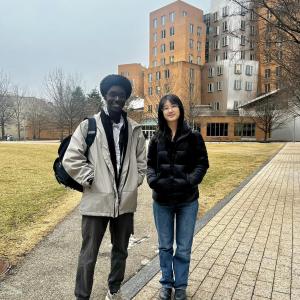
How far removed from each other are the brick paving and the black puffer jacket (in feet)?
3.42

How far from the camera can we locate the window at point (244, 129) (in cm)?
6318

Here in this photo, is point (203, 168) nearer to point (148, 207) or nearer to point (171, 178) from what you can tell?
point (171, 178)

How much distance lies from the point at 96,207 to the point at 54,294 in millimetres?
1196

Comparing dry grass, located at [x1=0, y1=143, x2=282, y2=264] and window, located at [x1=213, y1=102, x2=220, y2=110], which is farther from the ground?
window, located at [x1=213, y1=102, x2=220, y2=110]

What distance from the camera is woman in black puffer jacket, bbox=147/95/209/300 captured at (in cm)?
321

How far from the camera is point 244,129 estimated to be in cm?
6359

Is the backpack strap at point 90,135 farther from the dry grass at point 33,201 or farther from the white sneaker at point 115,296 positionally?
the dry grass at point 33,201

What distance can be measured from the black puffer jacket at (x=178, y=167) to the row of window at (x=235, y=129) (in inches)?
2440

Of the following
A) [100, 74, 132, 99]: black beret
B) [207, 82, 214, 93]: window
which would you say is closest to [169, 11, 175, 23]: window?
[207, 82, 214, 93]: window

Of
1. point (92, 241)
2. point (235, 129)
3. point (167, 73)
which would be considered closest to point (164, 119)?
point (92, 241)

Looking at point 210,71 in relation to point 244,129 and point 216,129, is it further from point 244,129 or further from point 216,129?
point 244,129

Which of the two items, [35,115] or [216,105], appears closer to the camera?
[35,115]

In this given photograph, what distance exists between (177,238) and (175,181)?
60 cm

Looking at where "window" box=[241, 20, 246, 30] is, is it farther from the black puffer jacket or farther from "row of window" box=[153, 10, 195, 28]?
"row of window" box=[153, 10, 195, 28]
